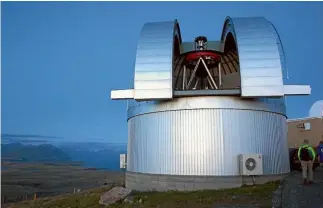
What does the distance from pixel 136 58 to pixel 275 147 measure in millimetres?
9820

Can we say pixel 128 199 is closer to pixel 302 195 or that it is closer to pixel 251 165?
pixel 251 165

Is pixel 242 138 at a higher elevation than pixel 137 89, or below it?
below

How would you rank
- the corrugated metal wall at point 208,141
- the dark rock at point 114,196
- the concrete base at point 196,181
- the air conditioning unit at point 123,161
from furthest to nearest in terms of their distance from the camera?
the air conditioning unit at point 123,161 < the corrugated metal wall at point 208,141 < the concrete base at point 196,181 < the dark rock at point 114,196

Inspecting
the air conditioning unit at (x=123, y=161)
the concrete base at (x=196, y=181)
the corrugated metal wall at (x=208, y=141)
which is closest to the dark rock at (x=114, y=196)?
the concrete base at (x=196, y=181)

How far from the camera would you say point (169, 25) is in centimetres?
1864

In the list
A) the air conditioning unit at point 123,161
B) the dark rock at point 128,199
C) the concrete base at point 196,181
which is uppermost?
the air conditioning unit at point 123,161

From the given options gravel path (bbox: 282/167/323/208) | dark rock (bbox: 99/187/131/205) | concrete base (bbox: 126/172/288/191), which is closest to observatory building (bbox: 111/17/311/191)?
concrete base (bbox: 126/172/288/191)

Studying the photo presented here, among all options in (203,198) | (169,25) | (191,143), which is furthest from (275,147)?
(169,25)

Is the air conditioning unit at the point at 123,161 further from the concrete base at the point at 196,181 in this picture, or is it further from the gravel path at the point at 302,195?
the gravel path at the point at 302,195

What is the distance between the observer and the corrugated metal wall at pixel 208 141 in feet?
50.8

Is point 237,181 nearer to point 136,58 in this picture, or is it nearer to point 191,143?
point 191,143

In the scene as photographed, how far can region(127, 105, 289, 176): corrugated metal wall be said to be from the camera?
50.8 ft

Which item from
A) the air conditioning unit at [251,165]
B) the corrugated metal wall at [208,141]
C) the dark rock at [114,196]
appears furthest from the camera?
the corrugated metal wall at [208,141]

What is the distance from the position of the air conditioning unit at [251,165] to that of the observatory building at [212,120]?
5cm
